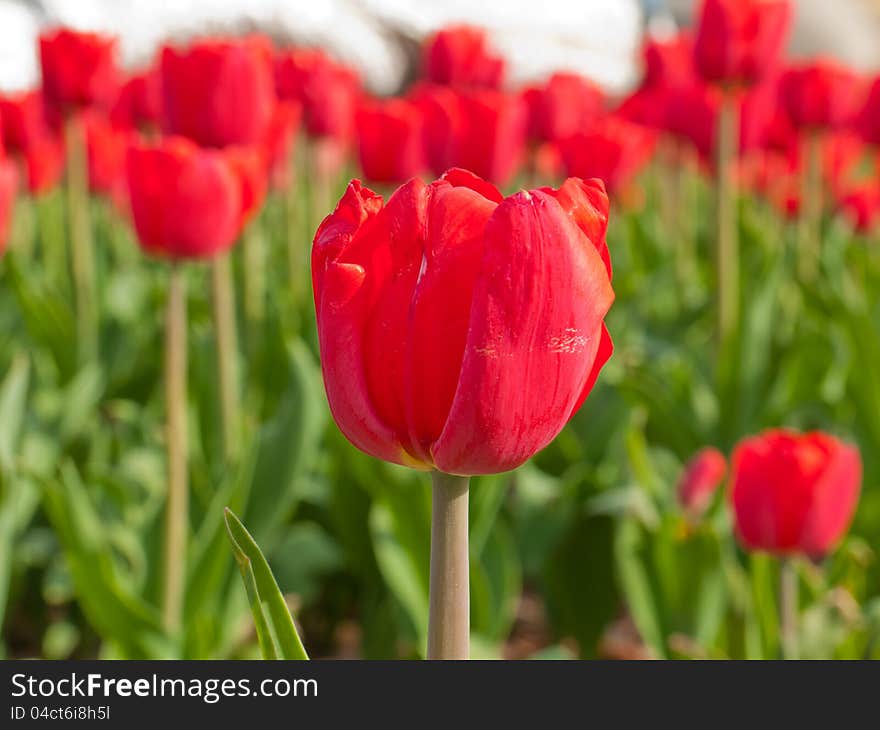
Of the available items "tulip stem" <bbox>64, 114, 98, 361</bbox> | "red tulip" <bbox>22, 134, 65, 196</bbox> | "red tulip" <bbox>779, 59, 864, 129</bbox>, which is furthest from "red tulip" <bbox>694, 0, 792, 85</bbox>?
"red tulip" <bbox>22, 134, 65, 196</bbox>

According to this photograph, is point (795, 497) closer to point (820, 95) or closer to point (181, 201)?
point (181, 201)

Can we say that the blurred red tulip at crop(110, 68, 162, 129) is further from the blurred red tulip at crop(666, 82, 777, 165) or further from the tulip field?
the blurred red tulip at crop(666, 82, 777, 165)

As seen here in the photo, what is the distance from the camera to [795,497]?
1.23 m

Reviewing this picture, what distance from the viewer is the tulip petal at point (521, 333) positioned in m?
0.54

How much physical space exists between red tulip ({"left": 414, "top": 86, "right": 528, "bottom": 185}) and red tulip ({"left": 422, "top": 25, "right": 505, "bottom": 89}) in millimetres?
746

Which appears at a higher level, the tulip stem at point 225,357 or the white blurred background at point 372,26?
the white blurred background at point 372,26

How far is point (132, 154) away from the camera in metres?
1.60

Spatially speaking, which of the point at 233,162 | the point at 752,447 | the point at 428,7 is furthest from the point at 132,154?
the point at 428,7

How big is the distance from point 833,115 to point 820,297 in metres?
0.51

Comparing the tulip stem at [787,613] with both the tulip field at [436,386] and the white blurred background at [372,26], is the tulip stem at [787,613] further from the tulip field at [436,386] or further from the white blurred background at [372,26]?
the white blurred background at [372,26]

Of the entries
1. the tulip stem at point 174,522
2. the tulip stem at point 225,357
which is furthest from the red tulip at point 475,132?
the tulip stem at point 174,522

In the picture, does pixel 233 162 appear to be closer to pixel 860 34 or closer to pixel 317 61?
pixel 317 61

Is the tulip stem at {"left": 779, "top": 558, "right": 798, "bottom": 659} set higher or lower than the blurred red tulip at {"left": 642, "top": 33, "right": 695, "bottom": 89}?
lower

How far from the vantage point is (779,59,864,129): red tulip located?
2.77m
